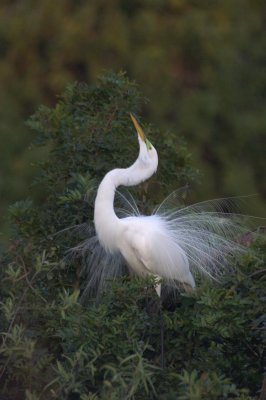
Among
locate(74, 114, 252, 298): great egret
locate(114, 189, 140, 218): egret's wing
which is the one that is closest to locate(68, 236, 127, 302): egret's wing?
locate(74, 114, 252, 298): great egret

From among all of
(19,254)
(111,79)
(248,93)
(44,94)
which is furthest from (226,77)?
(19,254)

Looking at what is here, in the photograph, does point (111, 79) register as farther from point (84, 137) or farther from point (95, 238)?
point (95, 238)

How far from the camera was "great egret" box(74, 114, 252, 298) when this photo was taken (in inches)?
167

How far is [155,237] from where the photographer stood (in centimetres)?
441

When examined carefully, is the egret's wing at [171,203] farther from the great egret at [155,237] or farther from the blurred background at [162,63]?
the blurred background at [162,63]

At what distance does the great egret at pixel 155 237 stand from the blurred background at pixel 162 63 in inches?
177

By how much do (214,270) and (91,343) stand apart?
40.8 inches

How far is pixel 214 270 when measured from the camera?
416 centimetres

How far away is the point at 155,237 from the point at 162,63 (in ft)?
16.3

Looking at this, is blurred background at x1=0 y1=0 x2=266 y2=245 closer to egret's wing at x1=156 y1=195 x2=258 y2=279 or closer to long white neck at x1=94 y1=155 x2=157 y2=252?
egret's wing at x1=156 y1=195 x2=258 y2=279

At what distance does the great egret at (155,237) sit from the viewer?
424 centimetres

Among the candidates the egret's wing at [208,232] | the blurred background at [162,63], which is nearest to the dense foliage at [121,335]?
the egret's wing at [208,232]

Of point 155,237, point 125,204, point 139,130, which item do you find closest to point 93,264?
point 155,237

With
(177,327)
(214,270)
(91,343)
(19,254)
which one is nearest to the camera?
(91,343)
